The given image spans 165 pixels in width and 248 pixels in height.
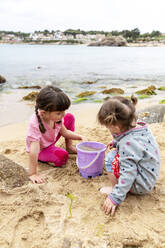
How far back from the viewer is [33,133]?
9.52 ft

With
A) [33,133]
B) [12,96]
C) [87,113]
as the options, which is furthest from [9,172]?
[12,96]

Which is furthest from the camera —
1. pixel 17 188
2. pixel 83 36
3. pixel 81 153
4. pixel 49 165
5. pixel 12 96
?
pixel 83 36

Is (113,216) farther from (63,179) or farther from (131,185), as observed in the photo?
(63,179)

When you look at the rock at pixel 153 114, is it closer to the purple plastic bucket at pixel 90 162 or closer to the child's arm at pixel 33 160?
the purple plastic bucket at pixel 90 162

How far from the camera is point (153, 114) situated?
5.19 m

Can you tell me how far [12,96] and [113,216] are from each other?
285 inches

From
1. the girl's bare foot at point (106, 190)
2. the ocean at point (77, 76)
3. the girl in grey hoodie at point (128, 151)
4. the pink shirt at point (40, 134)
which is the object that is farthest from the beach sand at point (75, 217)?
the ocean at point (77, 76)

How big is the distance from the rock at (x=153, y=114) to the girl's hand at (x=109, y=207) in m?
3.11

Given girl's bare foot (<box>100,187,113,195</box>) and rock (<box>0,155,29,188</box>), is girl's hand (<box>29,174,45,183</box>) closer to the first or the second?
rock (<box>0,155,29,188</box>)

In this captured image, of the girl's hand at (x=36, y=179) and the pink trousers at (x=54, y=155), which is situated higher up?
the pink trousers at (x=54, y=155)

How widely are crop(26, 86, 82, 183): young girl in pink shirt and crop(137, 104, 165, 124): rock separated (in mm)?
2213

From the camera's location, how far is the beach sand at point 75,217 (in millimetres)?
1861

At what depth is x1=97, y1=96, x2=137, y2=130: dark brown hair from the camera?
2117 millimetres

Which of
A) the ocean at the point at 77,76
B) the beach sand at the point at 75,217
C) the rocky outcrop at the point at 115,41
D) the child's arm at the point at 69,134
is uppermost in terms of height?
the rocky outcrop at the point at 115,41
